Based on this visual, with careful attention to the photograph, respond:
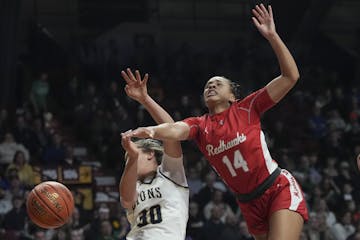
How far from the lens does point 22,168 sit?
14.5 meters

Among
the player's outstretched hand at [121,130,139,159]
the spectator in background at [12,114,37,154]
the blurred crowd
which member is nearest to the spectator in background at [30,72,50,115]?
the blurred crowd

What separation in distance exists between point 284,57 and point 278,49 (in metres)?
Result: 0.08

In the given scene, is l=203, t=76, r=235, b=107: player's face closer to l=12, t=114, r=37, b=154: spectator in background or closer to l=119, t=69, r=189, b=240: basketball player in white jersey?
l=119, t=69, r=189, b=240: basketball player in white jersey

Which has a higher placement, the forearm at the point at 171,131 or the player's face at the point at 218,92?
the player's face at the point at 218,92

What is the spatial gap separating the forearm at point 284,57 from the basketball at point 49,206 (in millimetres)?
2198

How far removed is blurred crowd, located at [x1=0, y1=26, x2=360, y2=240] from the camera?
13.8 metres

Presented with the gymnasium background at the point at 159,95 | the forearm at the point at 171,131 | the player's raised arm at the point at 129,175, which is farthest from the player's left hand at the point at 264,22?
the gymnasium background at the point at 159,95

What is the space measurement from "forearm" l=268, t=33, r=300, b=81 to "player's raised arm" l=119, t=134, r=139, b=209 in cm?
136

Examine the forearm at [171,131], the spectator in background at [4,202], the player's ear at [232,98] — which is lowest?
the spectator in background at [4,202]

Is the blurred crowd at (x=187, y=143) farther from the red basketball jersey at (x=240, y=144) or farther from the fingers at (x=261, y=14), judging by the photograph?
the fingers at (x=261, y=14)

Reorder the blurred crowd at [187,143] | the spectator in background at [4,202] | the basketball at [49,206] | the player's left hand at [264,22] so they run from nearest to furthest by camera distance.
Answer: the player's left hand at [264,22], the basketball at [49,206], the spectator in background at [4,202], the blurred crowd at [187,143]

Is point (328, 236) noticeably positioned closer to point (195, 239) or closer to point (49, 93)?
point (195, 239)

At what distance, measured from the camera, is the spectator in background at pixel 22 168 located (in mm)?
14352

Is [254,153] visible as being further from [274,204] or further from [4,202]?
[4,202]
